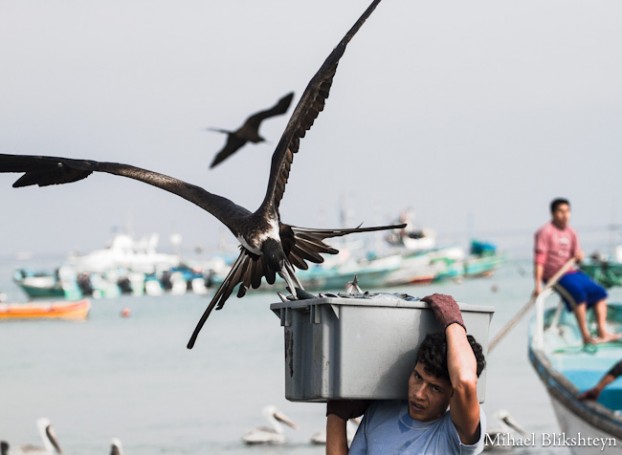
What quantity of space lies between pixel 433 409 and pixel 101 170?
145 inches

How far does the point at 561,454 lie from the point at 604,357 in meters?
2.17

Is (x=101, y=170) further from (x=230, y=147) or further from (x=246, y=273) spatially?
(x=230, y=147)

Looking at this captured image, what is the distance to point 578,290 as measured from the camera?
1168 cm

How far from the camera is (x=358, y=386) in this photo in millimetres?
3779

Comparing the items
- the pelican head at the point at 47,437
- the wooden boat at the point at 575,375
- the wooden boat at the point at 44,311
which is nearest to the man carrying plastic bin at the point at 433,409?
the wooden boat at the point at 575,375

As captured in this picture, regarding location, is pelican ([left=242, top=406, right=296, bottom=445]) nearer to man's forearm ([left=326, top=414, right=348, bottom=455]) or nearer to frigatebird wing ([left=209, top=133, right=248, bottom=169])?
frigatebird wing ([left=209, top=133, right=248, bottom=169])

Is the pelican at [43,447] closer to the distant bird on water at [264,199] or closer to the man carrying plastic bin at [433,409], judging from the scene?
the distant bird on water at [264,199]

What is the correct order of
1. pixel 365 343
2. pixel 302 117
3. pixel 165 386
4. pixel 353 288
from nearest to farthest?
1. pixel 365 343
2. pixel 353 288
3. pixel 302 117
4. pixel 165 386

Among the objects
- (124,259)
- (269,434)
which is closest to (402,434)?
(269,434)

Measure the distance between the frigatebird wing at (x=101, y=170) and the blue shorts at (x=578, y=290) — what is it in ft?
17.6

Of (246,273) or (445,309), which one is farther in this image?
(246,273)

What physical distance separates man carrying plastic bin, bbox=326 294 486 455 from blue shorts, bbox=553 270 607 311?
26.4ft

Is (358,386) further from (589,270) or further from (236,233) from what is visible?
(589,270)

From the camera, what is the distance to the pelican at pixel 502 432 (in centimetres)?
1462
